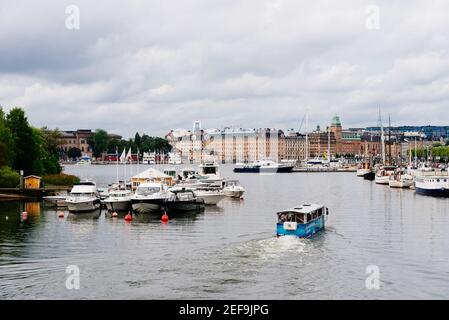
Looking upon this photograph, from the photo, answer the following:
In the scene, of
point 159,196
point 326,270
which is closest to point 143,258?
point 326,270

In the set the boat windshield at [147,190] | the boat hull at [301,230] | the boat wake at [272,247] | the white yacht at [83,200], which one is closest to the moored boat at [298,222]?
the boat hull at [301,230]

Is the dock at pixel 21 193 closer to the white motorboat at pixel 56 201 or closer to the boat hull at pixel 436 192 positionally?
the white motorboat at pixel 56 201

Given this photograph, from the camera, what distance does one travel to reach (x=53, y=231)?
4453cm

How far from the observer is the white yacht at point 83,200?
5688 cm

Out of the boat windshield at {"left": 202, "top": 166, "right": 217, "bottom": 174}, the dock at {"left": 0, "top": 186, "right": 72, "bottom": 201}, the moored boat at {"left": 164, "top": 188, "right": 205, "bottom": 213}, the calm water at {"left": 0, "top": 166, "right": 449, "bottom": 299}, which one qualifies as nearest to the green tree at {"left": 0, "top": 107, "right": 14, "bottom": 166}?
the dock at {"left": 0, "top": 186, "right": 72, "bottom": 201}

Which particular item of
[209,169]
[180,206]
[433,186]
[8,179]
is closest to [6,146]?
[8,179]

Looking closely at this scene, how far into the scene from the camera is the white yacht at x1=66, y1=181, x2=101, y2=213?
56.9 m

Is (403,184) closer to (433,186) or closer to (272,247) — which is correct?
(433,186)

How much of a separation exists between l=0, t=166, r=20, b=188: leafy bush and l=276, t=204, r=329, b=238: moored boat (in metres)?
43.8

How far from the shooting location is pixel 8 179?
252 feet

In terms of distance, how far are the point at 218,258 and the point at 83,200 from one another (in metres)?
27.9

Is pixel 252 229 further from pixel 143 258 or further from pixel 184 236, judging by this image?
pixel 143 258

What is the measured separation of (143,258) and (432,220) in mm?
27925

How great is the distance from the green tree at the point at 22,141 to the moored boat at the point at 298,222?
54.3 metres
